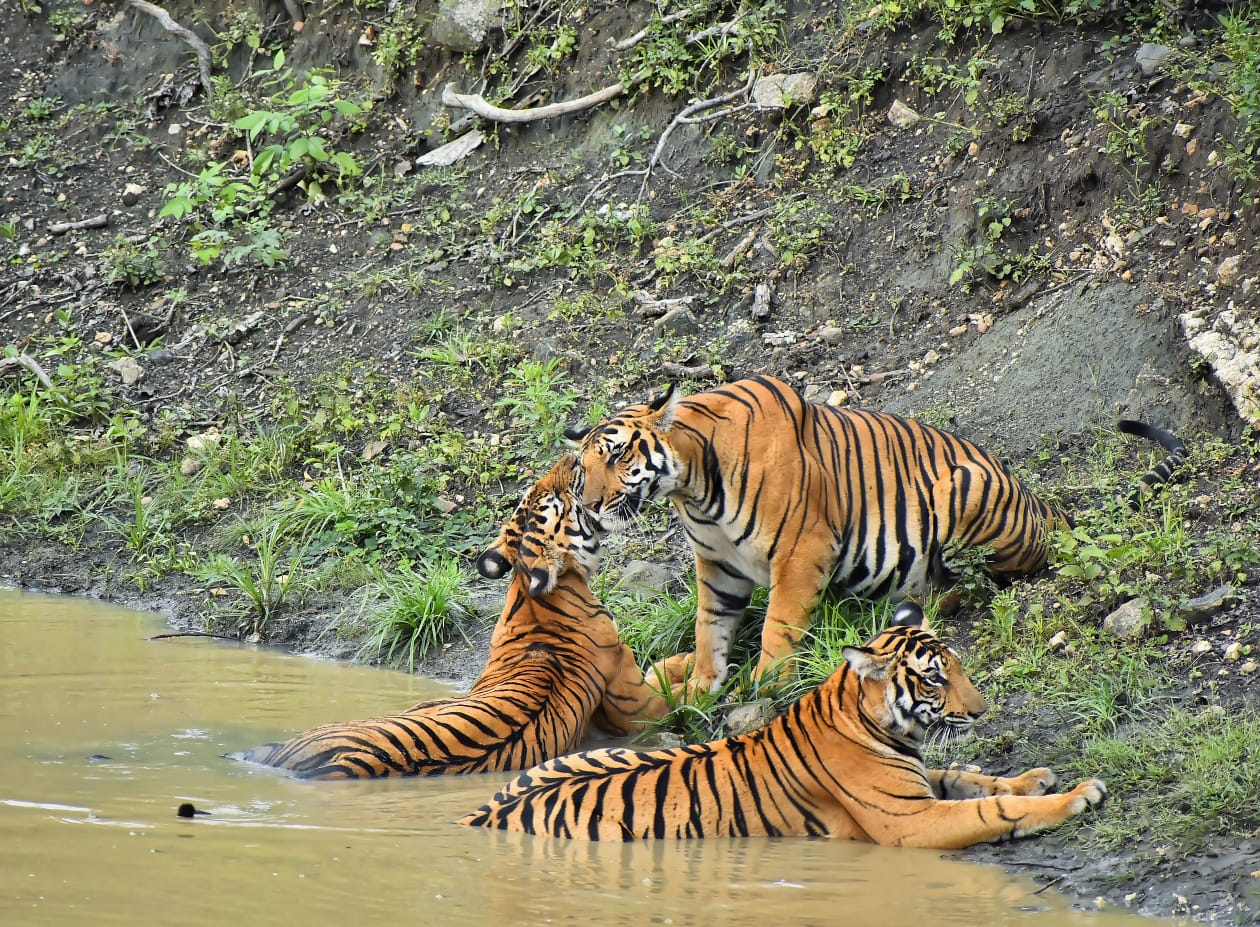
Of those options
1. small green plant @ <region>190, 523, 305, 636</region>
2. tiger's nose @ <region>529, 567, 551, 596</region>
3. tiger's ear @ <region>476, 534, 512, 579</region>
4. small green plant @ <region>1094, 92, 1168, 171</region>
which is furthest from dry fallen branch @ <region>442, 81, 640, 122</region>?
tiger's nose @ <region>529, 567, 551, 596</region>

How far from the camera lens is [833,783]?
5055mm

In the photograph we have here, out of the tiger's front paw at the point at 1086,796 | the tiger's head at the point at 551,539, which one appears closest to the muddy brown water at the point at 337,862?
the tiger's front paw at the point at 1086,796

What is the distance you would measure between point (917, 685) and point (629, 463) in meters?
1.72

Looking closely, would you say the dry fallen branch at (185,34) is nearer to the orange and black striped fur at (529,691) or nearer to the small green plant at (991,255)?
the small green plant at (991,255)

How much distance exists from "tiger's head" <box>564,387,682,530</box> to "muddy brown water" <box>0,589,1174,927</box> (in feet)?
4.32

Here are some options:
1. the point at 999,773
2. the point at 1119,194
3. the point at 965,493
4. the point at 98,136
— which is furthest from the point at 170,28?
the point at 999,773

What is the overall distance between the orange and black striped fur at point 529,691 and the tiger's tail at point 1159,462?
224cm

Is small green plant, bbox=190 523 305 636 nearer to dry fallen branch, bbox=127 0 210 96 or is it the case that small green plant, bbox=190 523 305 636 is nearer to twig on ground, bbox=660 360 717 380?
twig on ground, bbox=660 360 717 380

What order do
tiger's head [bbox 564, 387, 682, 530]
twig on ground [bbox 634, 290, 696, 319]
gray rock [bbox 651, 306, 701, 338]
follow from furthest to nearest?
1. twig on ground [bbox 634, 290, 696, 319]
2. gray rock [bbox 651, 306, 701, 338]
3. tiger's head [bbox 564, 387, 682, 530]

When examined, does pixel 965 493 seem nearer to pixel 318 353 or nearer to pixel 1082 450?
pixel 1082 450

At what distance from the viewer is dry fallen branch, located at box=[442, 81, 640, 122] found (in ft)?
37.1

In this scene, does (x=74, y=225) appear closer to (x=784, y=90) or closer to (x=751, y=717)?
(x=784, y=90)

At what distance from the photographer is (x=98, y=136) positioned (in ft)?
43.0

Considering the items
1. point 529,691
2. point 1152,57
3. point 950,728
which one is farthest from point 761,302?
point 950,728
